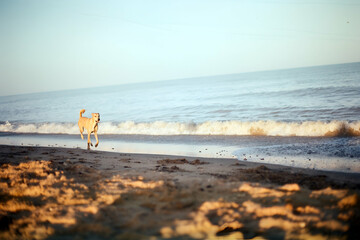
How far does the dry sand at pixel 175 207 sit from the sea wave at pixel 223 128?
19.9ft

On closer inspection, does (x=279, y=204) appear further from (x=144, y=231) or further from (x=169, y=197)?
(x=144, y=231)

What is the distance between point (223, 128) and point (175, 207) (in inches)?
380

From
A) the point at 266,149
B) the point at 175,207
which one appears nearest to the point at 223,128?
the point at 266,149

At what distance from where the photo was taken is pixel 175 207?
10.8 ft

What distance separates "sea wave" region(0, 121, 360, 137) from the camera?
995 centimetres

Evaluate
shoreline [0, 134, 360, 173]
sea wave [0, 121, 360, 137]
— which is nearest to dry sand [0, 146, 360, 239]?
shoreline [0, 134, 360, 173]

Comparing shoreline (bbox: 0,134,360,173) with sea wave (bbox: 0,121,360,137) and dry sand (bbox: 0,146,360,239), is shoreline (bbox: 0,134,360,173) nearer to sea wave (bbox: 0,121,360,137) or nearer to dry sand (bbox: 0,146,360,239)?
sea wave (bbox: 0,121,360,137)

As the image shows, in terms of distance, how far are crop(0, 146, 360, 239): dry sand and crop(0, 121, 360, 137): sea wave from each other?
607cm

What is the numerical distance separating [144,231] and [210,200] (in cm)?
112

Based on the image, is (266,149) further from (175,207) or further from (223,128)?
(175,207)

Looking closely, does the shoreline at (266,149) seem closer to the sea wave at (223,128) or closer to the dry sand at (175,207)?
the sea wave at (223,128)

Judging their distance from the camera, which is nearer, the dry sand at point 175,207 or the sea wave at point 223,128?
the dry sand at point 175,207

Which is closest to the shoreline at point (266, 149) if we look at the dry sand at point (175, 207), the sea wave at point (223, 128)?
the sea wave at point (223, 128)

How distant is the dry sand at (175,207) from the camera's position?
2.74 m
